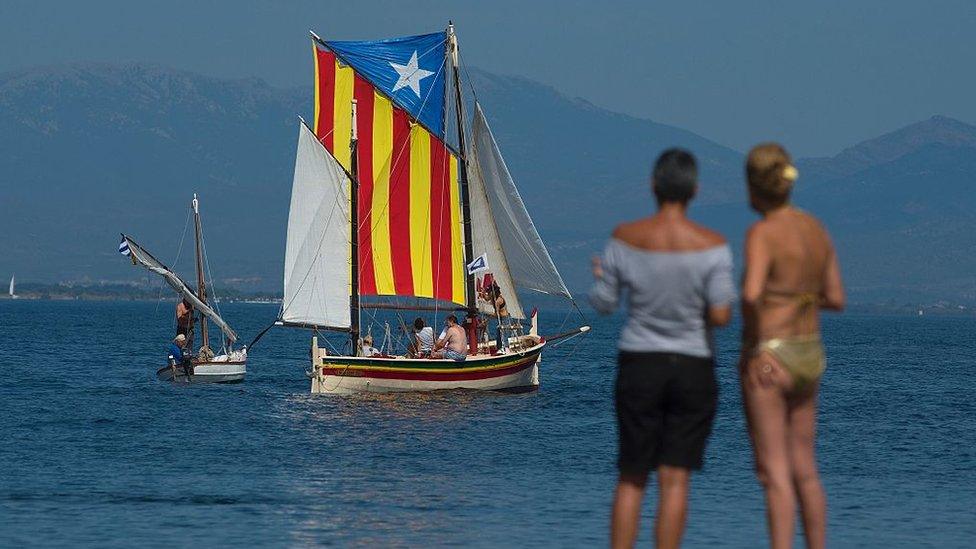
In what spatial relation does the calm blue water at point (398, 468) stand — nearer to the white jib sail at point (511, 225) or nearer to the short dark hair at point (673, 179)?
the white jib sail at point (511, 225)

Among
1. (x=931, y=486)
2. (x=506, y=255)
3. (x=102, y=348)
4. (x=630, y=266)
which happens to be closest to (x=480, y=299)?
(x=506, y=255)

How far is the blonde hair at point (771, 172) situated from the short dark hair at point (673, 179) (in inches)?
16.3

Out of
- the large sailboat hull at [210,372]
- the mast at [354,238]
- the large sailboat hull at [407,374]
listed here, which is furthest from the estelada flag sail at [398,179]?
the large sailboat hull at [210,372]

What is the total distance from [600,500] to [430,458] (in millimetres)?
7083

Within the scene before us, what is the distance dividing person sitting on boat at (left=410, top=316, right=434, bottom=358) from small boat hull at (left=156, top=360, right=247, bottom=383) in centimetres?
960

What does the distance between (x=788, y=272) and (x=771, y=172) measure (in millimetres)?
671

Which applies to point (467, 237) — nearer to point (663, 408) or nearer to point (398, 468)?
point (398, 468)

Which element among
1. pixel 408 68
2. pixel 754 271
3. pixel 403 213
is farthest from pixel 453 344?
pixel 754 271

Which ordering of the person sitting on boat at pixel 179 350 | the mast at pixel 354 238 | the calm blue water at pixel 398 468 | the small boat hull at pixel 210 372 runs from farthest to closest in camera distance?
the person sitting on boat at pixel 179 350, the small boat hull at pixel 210 372, the mast at pixel 354 238, the calm blue water at pixel 398 468

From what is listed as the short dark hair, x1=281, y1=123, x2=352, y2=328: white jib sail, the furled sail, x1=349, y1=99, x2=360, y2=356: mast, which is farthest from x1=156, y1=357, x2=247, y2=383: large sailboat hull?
the short dark hair

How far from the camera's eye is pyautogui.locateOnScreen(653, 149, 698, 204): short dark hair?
1160 cm

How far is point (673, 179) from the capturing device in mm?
11609

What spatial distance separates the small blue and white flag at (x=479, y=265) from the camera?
47625 millimetres

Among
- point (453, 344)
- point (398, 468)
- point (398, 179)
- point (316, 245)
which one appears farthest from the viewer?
point (398, 179)
